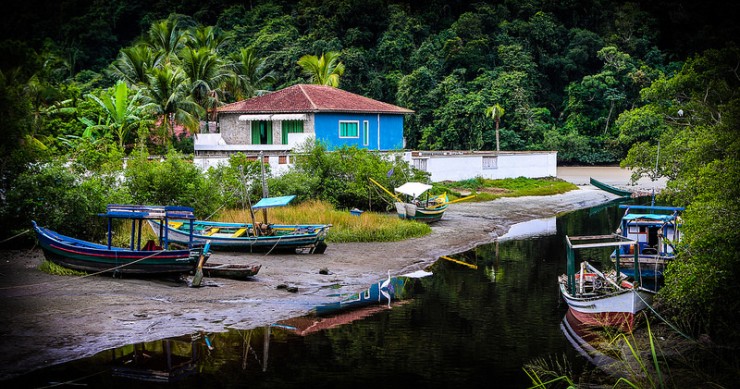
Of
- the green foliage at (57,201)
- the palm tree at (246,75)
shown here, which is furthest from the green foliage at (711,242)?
the palm tree at (246,75)

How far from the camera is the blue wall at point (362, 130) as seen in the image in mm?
51219

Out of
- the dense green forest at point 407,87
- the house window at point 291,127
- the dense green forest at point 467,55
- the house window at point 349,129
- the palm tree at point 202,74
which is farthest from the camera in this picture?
the dense green forest at point 467,55

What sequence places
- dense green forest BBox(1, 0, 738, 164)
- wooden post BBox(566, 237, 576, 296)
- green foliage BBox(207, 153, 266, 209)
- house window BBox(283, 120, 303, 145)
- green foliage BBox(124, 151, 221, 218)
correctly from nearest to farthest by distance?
wooden post BBox(566, 237, 576, 296) < green foliage BBox(124, 151, 221, 218) < green foliage BBox(207, 153, 266, 209) < house window BBox(283, 120, 303, 145) < dense green forest BBox(1, 0, 738, 164)

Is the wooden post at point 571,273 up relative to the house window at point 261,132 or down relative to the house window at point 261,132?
down

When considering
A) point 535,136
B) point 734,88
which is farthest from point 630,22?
point 734,88

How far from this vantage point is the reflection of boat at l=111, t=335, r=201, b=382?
1700cm

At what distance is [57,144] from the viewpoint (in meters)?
45.5

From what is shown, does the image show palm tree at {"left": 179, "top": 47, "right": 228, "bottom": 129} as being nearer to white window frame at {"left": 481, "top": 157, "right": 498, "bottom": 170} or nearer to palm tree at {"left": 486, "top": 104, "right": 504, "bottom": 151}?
white window frame at {"left": 481, "top": 157, "right": 498, "bottom": 170}

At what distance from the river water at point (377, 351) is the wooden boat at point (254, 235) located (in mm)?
5271

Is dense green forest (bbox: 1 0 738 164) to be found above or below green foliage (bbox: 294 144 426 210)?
above

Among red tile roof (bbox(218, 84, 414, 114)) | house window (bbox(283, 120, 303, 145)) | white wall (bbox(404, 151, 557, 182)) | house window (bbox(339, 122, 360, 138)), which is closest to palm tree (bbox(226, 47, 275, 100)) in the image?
red tile roof (bbox(218, 84, 414, 114))

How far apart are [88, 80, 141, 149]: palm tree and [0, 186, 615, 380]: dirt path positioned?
799 inches

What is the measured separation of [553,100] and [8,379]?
2750 inches

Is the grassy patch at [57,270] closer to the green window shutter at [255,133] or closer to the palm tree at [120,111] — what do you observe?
the palm tree at [120,111]
